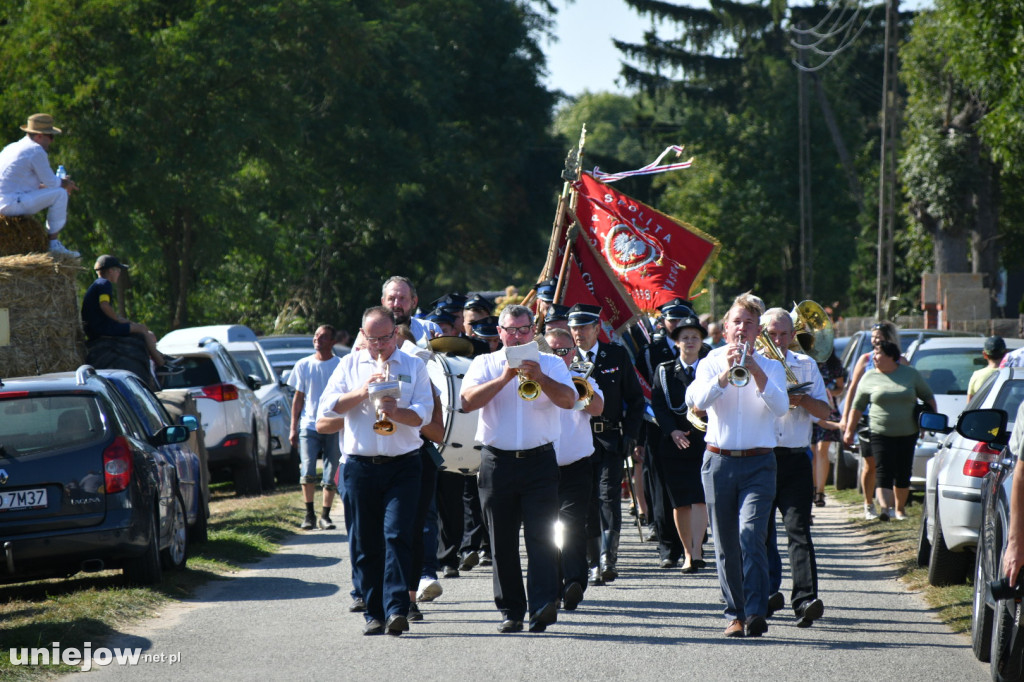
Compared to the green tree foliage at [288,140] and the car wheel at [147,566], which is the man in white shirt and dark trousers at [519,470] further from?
the green tree foliage at [288,140]

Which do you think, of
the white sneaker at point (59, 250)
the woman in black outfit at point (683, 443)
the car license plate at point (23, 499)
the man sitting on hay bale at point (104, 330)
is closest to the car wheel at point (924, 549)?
the woman in black outfit at point (683, 443)

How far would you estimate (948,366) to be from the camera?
672 inches

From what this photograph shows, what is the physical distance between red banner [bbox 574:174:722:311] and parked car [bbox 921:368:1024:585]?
420 cm

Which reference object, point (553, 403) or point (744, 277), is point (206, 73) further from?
point (744, 277)

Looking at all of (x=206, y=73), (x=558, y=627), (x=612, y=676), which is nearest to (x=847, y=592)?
(x=558, y=627)

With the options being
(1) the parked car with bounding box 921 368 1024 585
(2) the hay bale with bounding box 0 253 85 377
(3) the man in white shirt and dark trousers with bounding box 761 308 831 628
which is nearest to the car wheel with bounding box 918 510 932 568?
(1) the parked car with bounding box 921 368 1024 585

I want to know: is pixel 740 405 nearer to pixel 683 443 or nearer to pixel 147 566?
pixel 683 443

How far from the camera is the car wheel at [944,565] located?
10.3m

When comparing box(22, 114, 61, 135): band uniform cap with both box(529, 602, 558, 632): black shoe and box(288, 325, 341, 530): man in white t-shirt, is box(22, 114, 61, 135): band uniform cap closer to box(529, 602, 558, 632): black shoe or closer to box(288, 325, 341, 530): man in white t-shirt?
box(288, 325, 341, 530): man in white t-shirt

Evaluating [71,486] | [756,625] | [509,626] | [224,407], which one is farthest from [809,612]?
[224,407]

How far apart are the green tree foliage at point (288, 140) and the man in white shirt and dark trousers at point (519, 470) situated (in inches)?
780

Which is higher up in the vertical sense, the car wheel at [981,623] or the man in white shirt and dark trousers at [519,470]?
the man in white shirt and dark trousers at [519,470]

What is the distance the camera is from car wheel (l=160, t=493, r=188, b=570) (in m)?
11.3

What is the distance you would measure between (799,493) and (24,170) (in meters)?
7.90
